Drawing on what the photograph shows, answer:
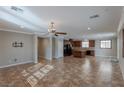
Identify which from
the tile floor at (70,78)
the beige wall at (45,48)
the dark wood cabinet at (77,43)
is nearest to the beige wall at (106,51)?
the dark wood cabinet at (77,43)

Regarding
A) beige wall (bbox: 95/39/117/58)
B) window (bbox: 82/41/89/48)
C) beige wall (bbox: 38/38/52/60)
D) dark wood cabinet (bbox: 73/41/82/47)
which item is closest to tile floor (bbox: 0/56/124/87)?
beige wall (bbox: 38/38/52/60)

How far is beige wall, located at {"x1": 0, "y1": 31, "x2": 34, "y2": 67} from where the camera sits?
6228 millimetres

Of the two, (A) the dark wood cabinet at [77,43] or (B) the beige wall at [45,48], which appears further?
(A) the dark wood cabinet at [77,43]

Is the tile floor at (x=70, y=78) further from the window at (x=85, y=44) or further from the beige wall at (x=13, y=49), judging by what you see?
the window at (x=85, y=44)

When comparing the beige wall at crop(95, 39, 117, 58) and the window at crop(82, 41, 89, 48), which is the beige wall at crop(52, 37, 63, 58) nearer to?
the window at crop(82, 41, 89, 48)

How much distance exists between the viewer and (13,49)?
686 centimetres

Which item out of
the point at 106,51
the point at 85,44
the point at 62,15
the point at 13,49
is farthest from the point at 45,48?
the point at 106,51

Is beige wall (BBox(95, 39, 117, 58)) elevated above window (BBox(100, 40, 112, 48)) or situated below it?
below

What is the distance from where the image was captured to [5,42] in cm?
634

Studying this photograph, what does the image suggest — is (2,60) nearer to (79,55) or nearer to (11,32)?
(11,32)

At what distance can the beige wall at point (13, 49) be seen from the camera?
6228mm
